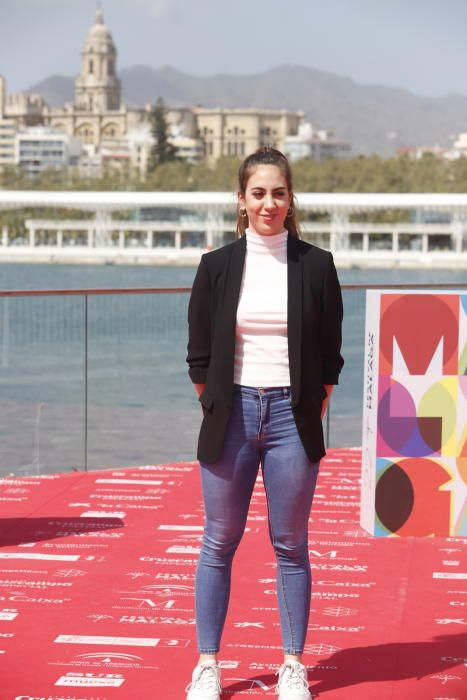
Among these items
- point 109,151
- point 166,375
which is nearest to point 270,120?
point 109,151

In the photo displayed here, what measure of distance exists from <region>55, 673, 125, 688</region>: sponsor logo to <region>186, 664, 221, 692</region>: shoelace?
0.70 feet

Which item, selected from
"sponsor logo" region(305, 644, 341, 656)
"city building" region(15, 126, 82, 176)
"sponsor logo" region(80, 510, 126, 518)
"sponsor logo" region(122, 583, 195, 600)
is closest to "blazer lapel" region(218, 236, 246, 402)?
"sponsor logo" region(305, 644, 341, 656)

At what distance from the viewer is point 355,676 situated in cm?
288

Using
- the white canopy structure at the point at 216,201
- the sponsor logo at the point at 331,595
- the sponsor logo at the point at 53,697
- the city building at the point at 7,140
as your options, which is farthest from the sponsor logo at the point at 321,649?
the city building at the point at 7,140

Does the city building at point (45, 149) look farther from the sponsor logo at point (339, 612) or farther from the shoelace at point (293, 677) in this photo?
the shoelace at point (293, 677)

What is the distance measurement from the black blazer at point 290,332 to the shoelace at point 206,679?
0.43m

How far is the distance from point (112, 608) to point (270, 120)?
579ft

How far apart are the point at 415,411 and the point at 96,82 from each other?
640 feet

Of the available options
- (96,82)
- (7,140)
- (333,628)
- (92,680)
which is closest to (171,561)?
(333,628)

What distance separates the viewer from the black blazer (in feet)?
8.48

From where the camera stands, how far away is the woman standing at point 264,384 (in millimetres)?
2594

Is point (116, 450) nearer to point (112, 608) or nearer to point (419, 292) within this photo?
point (419, 292)

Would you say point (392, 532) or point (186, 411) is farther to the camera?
point (186, 411)

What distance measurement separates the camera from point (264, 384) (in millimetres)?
2604
